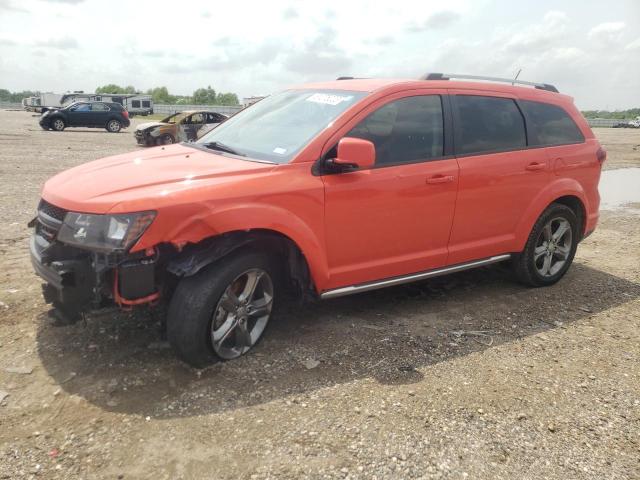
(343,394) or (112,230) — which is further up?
(112,230)

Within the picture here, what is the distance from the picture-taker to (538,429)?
9.76 feet

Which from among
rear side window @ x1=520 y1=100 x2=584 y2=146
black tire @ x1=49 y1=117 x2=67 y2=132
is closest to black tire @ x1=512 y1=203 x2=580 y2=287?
rear side window @ x1=520 y1=100 x2=584 y2=146

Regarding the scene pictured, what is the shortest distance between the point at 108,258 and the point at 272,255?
1.04m

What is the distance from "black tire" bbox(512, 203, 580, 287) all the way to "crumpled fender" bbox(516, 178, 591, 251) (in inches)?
4.0

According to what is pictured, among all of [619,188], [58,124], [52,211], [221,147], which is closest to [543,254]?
[221,147]

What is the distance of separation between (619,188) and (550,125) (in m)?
7.99

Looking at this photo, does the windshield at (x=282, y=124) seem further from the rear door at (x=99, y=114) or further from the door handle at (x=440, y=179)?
the rear door at (x=99, y=114)

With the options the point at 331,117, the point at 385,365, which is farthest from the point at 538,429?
the point at 331,117

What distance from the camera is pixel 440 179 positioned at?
160 inches

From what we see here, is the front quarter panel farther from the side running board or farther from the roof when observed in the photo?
the roof

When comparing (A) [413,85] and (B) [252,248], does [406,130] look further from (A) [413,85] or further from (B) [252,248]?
(B) [252,248]

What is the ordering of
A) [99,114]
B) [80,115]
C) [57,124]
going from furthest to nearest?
[99,114] < [80,115] < [57,124]

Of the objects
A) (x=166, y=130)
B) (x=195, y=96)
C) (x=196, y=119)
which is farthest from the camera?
(x=195, y=96)

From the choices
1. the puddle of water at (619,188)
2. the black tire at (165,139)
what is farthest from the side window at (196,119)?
the puddle of water at (619,188)
